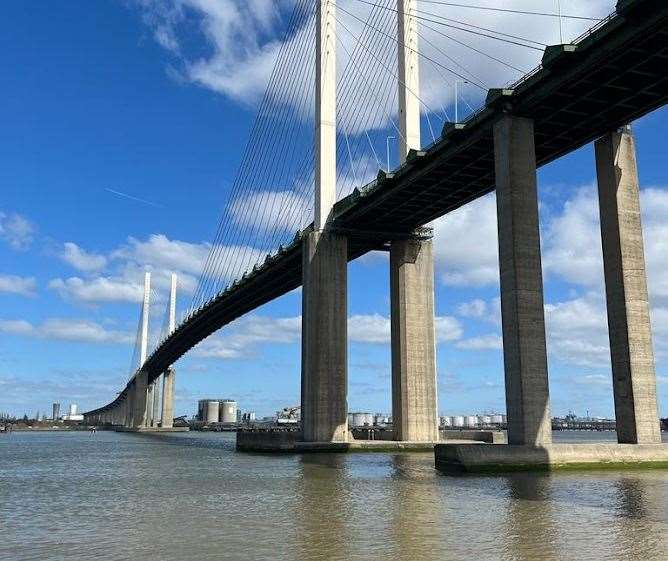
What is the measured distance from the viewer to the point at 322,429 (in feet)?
175

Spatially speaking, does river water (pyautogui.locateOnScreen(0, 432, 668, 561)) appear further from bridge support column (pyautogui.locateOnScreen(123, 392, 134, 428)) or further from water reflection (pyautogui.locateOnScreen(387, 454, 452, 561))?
bridge support column (pyautogui.locateOnScreen(123, 392, 134, 428))

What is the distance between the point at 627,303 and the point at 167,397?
135790 millimetres

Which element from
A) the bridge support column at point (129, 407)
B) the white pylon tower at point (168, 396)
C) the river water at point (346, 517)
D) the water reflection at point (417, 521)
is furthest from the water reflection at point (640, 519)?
the bridge support column at point (129, 407)

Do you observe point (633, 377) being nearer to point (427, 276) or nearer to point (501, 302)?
point (501, 302)

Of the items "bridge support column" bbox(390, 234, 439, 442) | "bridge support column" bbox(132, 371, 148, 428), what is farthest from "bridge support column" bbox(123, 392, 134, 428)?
A: "bridge support column" bbox(390, 234, 439, 442)

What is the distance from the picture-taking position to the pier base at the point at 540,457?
98.0ft

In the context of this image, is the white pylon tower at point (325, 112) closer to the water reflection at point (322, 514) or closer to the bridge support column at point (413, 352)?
the bridge support column at point (413, 352)

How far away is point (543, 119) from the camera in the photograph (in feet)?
124

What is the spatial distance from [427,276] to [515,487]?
33.6 metres

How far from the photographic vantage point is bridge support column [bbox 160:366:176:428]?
15788 cm

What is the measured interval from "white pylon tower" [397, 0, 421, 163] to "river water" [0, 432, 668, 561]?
26.3m

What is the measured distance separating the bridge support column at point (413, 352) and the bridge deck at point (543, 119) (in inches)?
151

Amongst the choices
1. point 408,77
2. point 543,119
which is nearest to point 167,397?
point 408,77

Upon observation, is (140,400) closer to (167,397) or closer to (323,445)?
(167,397)
